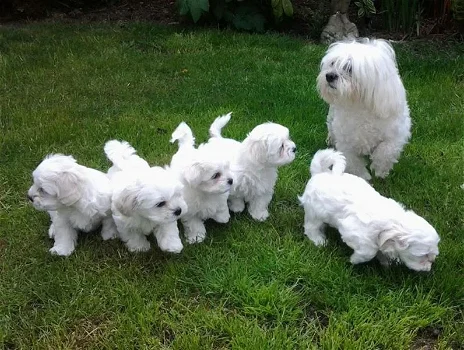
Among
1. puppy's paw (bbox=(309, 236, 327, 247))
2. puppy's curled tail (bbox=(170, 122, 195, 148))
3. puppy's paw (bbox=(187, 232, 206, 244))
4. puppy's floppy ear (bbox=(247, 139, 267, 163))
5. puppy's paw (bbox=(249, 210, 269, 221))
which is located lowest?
puppy's paw (bbox=(187, 232, 206, 244))

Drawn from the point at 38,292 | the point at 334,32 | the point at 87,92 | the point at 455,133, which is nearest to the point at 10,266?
the point at 38,292

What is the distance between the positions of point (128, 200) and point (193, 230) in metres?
0.64

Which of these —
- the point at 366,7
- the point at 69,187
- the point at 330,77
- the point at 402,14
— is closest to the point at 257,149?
the point at 330,77

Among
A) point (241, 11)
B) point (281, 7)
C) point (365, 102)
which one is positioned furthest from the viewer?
point (241, 11)

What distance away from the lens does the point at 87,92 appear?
20.2 ft

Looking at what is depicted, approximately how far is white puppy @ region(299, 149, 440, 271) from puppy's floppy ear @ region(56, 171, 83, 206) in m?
1.50

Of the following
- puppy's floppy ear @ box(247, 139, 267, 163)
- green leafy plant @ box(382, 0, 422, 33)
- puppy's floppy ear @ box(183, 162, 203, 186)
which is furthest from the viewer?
green leafy plant @ box(382, 0, 422, 33)

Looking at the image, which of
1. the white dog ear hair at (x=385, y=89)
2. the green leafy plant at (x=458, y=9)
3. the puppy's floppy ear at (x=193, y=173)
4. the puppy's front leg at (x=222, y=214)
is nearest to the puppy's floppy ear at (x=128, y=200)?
the puppy's floppy ear at (x=193, y=173)

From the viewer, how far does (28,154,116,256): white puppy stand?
322 centimetres

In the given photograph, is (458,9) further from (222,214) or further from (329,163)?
(222,214)

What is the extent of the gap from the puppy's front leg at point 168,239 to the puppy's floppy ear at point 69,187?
21.5 inches

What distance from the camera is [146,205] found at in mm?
3119

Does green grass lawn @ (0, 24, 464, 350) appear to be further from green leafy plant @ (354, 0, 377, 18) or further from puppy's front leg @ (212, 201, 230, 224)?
green leafy plant @ (354, 0, 377, 18)

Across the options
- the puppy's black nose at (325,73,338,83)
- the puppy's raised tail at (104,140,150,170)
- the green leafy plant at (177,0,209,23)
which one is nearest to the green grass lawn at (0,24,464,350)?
the puppy's raised tail at (104,140,150,170)
